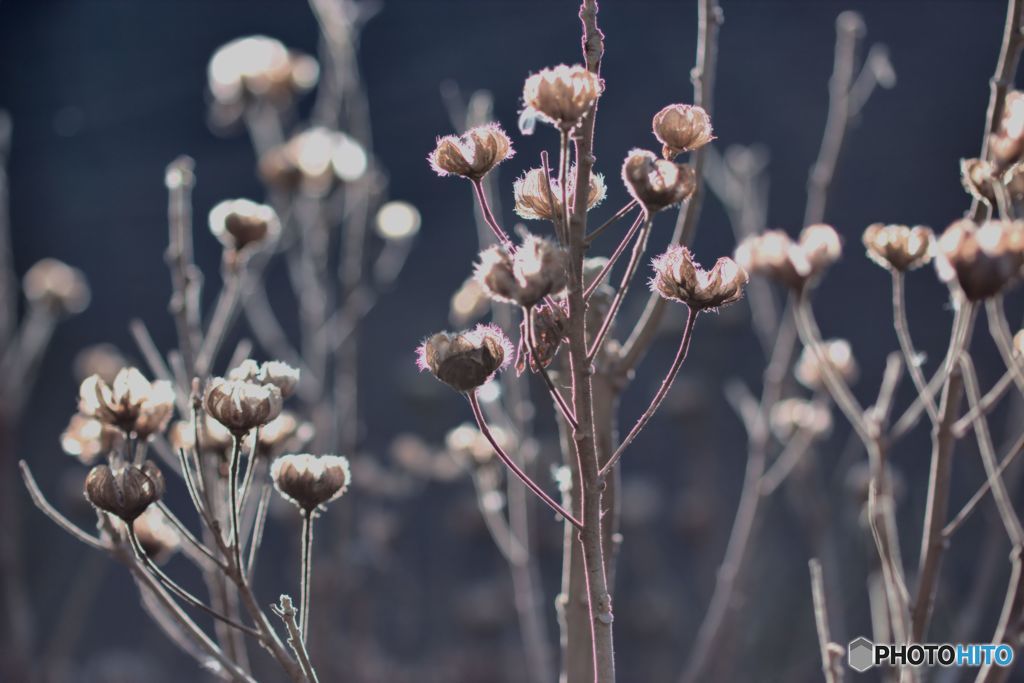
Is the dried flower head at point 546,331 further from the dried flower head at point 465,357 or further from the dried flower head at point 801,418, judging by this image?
the dried flower head at point 801,418

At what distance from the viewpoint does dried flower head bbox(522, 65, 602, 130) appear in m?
0.53

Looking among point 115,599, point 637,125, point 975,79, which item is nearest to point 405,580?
point 115,599

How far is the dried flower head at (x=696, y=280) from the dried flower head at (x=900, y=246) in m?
0.21

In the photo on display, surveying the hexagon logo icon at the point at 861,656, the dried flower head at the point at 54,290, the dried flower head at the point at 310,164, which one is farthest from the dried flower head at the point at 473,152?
the dried flower head at the point at 54,290

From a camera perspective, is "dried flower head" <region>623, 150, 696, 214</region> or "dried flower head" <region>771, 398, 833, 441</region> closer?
"dried flower head" <region>623, 150, 696, 214</region>

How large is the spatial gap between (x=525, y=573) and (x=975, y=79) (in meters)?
1.98

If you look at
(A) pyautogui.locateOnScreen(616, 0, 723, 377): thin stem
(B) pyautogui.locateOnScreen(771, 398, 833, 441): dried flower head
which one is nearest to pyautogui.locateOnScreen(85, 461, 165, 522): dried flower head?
(A) pyautogui.locateOnScreen(616, 0, 723, 377): thin stem

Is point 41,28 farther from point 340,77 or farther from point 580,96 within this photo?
point 580,96

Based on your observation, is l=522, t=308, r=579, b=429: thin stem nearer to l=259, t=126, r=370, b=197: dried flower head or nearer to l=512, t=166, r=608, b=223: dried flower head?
l=512, t=166, r=608, b=223: dried flower head

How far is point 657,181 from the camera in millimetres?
562

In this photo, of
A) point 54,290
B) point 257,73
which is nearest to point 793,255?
point 257,73

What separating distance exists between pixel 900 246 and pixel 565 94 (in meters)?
0.36

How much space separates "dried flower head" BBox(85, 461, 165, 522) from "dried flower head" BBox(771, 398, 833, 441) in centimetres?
74

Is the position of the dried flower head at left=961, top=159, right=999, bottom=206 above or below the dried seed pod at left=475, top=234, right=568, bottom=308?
above
